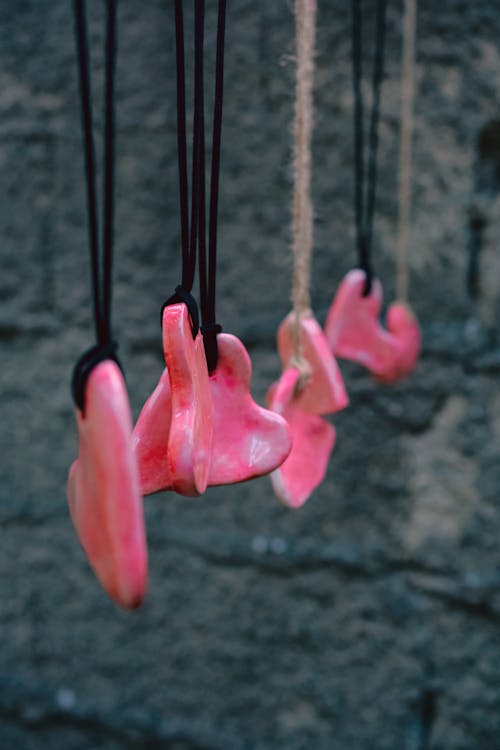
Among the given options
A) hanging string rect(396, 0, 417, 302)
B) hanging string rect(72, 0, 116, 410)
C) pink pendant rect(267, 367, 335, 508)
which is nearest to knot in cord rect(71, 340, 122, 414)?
hanging string rect(72, 0, 116, 410)

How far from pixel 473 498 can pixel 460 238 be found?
12.4 inches

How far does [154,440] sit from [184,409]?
1.6 inches

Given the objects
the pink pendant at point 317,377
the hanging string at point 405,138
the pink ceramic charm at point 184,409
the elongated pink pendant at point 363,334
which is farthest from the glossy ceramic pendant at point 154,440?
the hanging string at point 405,138

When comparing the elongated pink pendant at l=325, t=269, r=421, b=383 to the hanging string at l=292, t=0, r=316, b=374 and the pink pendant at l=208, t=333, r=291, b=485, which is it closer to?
the hanging string at l=292, t=0, r=316, b=374

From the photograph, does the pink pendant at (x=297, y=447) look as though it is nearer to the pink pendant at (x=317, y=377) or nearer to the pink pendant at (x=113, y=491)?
the pink pendant at (x=317, y=377)

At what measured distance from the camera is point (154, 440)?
0.35 m

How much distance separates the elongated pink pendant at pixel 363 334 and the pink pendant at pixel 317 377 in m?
0.10

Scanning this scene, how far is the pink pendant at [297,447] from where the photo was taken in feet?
1.42

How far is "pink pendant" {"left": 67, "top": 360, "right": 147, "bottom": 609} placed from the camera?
0.27 metres

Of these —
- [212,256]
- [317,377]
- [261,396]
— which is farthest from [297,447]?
[261,396]

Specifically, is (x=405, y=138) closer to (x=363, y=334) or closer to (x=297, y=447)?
(x=363, y=334)

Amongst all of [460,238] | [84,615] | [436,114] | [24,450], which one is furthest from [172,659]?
[436,114]

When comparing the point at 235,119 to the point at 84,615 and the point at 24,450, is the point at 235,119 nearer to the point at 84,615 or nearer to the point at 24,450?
the point at 24,450

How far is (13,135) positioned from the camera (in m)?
0.92
